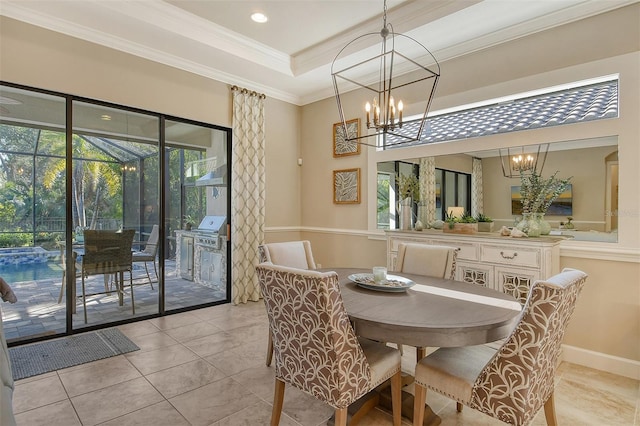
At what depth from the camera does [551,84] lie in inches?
119

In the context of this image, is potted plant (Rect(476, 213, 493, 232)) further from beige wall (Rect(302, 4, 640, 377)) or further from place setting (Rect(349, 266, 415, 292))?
place setting (Rect(349, 266, 415, 292))

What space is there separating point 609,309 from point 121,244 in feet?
15.7

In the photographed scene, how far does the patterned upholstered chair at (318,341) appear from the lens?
5.12 feet

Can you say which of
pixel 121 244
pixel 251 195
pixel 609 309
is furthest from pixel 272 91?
pixel 609 309

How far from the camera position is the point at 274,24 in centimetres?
348

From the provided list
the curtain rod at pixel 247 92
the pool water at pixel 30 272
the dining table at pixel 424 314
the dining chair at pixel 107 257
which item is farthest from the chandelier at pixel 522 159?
the pool water at pixel 30 272

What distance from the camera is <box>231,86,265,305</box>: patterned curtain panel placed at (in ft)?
14.8

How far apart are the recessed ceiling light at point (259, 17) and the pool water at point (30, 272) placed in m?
3.16

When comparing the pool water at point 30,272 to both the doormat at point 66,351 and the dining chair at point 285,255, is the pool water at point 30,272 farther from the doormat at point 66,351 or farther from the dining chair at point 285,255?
the dining chair at point 285,255

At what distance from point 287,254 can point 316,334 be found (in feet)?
4.68

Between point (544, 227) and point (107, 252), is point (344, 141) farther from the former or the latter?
point (107, 252)

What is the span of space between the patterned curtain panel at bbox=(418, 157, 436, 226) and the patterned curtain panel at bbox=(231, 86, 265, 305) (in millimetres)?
2163

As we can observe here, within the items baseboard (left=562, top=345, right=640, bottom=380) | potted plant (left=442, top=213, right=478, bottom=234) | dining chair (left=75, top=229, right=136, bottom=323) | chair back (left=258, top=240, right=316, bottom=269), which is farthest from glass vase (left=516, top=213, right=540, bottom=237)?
dining chair (left=75, top=229, right=136, bottom=323)

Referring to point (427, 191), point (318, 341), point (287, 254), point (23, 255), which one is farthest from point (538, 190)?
point (23, 255)
